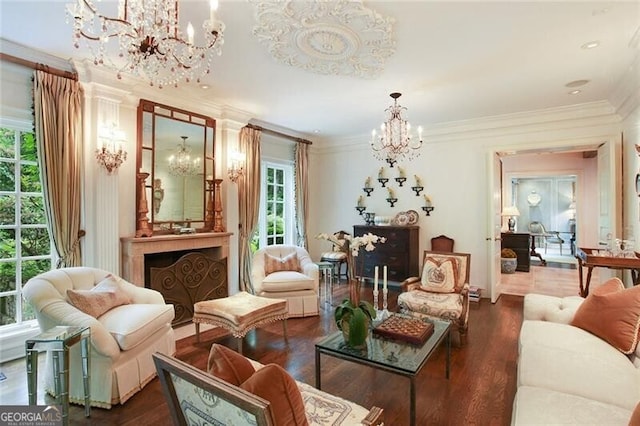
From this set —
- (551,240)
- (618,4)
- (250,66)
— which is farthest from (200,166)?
(551,240)

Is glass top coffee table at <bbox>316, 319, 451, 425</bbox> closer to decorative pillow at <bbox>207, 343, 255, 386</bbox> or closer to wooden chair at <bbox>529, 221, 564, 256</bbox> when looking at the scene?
decorative pillow at <bbox>207, 343, 255, 386</bbox>

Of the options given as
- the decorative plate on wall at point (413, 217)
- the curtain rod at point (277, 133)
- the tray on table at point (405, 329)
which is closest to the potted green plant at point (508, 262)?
the decorative plate on wall at point (413, 217)

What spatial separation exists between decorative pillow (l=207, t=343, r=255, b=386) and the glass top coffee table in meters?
1.16

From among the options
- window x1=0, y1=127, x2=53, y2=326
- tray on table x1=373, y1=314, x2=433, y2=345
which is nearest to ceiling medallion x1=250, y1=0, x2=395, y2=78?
tray on table x1=373, y1=314, x2=433, y2=345

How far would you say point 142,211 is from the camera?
144 inches

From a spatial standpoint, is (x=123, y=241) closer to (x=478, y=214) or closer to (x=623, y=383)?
(x=623, y=383)

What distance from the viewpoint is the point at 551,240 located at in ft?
35.1

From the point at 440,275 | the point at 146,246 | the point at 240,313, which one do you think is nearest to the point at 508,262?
the point at 440,275

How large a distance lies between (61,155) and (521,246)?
8292mm

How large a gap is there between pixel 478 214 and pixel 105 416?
205 inches

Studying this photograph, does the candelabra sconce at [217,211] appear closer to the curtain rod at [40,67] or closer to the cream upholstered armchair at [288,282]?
the cream upholstered armchair at [288,282]

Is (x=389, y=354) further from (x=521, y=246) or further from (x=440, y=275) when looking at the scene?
(x=521, y=246)

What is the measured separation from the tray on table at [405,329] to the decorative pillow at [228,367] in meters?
1.53

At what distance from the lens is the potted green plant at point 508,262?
7.07 m
